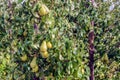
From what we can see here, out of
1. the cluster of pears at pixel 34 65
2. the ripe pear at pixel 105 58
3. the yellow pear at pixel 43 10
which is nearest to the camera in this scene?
the yellow pear at pixel 43 10

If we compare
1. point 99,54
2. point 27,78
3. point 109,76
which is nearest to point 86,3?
point 99,54

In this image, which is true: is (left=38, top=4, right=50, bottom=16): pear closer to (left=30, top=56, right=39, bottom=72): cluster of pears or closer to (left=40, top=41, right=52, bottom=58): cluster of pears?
(left=40, top=41, right=52, bottom=58): cluster of pears

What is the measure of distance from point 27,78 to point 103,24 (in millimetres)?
2206

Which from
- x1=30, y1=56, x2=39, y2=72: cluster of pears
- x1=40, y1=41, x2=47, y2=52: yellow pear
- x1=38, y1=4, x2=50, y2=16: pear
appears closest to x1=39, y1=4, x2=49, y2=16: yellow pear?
x1=38, y1=4, x2=50, y2=16: pear

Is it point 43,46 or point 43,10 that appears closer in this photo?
point 43,10

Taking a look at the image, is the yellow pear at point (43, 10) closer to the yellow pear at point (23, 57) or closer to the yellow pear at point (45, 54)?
the yellow pear at point (45, 54)

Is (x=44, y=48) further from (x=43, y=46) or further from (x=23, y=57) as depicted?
(x=23, y=57)

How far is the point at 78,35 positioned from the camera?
468 centimetres

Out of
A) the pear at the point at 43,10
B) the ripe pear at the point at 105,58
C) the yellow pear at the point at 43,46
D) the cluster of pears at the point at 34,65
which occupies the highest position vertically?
the pear at the point at 43,10

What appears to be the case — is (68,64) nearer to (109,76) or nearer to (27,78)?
(27,78)

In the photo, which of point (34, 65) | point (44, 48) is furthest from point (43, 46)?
point (34, 65)

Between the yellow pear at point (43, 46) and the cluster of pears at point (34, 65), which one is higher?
the yellow pear at point (43, 46)

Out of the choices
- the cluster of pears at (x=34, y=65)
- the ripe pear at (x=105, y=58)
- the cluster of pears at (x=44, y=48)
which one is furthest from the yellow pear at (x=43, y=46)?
the ripe pear at (x=105, y=58)

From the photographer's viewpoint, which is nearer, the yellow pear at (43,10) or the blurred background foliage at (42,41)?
the yellow pear at (43,10)
